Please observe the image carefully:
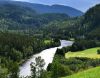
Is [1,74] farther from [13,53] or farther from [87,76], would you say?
[13,53]

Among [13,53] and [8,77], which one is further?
[13,53]

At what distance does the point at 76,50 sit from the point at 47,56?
1022 inches

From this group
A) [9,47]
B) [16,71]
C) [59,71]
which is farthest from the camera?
[9,47]

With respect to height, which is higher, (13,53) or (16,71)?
(16,71)

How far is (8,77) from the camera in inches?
3765

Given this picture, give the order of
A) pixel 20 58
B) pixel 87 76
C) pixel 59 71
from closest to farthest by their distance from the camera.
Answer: pixel 87 76 → pixel 59 71 → pixel 20 58

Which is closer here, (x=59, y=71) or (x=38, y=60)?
(x=59, y=71)

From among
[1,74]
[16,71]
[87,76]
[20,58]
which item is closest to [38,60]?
[16,71]

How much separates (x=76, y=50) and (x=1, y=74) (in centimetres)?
11213

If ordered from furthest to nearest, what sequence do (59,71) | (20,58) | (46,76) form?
(20,58)
(46,76)
(59,71)

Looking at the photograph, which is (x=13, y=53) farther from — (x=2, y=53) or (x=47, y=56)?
(x=47, y=56)

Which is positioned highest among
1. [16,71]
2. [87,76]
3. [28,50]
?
[87,76]

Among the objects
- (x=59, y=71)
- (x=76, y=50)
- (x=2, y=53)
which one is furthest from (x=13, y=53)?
(x=59, y=71)

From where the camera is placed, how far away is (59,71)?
76.0 meters
